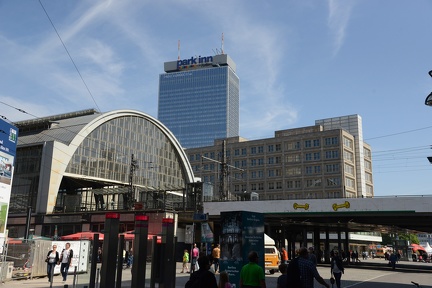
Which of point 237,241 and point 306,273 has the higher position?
point 237,241

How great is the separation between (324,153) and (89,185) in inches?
2270

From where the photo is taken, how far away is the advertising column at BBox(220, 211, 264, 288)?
1521cm

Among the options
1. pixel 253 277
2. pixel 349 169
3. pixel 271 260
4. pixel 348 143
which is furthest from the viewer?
pixel 348 143

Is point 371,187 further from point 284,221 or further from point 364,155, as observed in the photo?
point 284,221

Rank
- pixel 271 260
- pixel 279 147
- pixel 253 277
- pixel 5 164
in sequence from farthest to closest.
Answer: pixel 279 147 → pixel 271 260 → pixel 5 164 → pixel 253 277

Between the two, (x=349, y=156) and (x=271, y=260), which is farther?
(x=349, y=156)

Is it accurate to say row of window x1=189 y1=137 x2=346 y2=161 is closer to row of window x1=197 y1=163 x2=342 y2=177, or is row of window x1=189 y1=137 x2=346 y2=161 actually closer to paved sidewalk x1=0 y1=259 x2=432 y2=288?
row of window x1=197 y1=163 x2=342 y2=177

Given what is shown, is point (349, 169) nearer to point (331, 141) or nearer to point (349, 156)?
point (349, 156)

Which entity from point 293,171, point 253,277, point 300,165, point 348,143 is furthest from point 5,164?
point 348,143

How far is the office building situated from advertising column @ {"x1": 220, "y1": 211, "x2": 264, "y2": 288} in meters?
76.6

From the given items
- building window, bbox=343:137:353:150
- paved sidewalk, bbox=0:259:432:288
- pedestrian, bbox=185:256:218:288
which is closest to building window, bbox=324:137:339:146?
building window, bbox=343:137:353:150

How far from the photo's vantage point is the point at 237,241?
606 inches

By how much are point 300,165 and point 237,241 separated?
90.0 metres

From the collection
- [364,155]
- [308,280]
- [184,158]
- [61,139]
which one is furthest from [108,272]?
[364,155]
